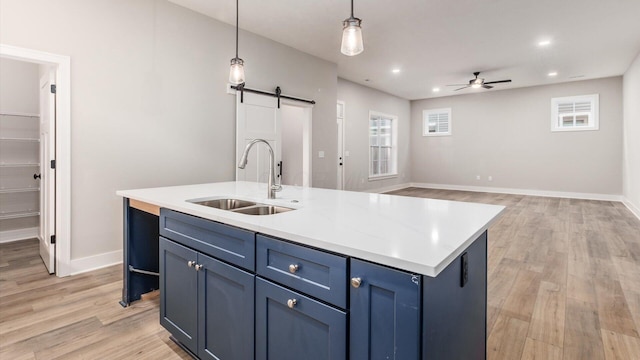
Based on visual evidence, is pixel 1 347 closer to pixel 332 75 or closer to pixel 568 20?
pixel 332 75

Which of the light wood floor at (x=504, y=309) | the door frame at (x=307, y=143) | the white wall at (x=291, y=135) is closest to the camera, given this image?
the light wood floor at (x=504, y=309)

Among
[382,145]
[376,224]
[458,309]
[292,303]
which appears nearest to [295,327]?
[292,303]

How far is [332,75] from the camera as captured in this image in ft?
19.2

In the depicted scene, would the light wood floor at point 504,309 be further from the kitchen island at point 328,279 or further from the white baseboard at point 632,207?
the white baseboard at point 632,207

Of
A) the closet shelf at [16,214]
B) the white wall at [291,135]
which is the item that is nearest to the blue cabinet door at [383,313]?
the closet shelf at [16,214]

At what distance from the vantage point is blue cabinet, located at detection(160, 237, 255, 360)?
135cm

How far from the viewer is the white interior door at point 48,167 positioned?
9.50 ft

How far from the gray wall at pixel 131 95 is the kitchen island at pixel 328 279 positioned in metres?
1.61

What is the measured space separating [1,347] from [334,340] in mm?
2119

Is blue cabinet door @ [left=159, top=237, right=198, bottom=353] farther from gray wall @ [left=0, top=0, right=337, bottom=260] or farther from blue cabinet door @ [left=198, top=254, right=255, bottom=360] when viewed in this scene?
gray wall @ [left=0, top=0, right=337, bottom=260]

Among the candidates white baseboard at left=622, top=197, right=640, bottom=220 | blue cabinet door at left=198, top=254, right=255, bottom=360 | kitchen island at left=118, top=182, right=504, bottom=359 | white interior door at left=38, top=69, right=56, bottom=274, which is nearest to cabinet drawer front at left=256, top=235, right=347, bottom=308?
kitchen island at left=118, top=182, right=504, bottom=359

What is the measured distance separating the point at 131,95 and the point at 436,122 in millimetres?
8562

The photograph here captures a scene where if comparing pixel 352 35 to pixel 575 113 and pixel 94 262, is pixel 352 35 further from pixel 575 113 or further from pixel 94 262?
pixel 575 113

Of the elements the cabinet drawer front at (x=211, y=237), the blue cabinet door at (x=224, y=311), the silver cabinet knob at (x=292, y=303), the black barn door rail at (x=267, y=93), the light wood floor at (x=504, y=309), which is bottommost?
the light wood floor at (x=504, y=309)
